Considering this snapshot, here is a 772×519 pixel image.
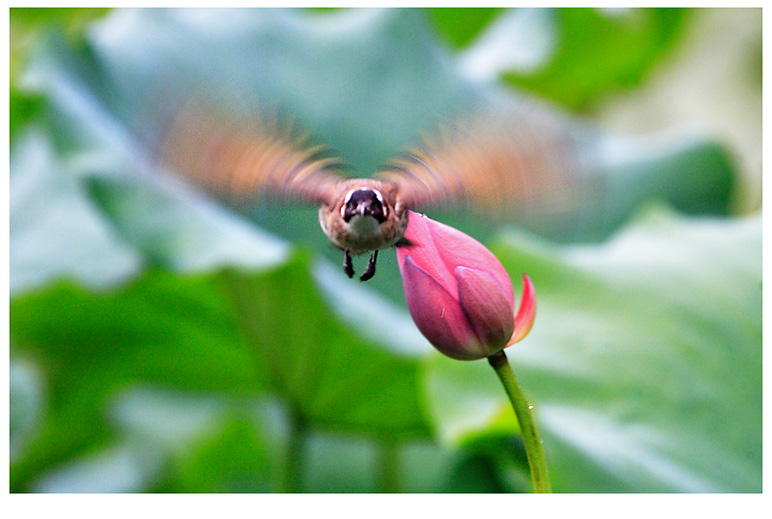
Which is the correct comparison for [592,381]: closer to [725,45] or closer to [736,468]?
[736,468]

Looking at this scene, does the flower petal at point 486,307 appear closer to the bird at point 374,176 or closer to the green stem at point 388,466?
the bird at point 374,176

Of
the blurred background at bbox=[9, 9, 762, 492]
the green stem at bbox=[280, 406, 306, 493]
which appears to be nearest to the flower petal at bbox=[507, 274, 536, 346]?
the blurred background at bbox=[9, 9, 762, 492]

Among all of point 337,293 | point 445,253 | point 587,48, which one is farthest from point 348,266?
point 587,48

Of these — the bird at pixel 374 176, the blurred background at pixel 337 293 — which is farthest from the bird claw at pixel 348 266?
the blurred background at pixel 337 293

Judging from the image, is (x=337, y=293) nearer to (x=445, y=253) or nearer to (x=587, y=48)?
(x=445, y=253)

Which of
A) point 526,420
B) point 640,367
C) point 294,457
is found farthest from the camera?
point 294,457
